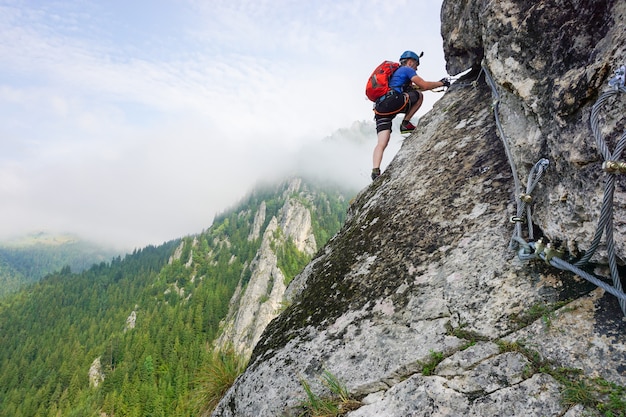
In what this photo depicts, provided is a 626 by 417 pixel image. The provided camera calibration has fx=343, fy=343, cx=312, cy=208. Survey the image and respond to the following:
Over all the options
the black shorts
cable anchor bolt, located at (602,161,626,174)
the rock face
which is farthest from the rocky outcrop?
cable anchor bolt, located at (602,161,626,174)

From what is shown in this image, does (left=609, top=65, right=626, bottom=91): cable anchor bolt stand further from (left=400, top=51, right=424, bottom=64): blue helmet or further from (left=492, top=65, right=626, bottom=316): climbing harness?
(left=400, top=51, right=424, bottom=64): blue helmet

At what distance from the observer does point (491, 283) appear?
351 cm

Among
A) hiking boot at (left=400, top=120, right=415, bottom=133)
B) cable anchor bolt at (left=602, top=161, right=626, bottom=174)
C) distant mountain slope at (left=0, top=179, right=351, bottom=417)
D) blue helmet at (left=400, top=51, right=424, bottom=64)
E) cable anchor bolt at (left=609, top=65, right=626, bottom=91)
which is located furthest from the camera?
distant mountain slope at (left=0, top=179, right=351, bottom=417)

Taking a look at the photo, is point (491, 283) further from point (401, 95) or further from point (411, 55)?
point (411, 55)

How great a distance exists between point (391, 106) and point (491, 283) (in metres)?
5.89

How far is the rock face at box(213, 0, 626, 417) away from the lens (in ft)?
8.77

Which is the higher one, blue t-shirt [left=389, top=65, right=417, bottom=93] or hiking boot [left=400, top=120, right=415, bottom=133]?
blue t-shirt [left=389, top=65, right=417, bottom=93]

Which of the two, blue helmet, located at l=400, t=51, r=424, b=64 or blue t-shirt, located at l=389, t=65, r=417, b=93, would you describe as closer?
blue t-shirt, located at l=389, t=65, r=417, b=93

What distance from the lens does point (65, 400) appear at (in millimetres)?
92125

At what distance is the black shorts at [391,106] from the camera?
27.3 feet

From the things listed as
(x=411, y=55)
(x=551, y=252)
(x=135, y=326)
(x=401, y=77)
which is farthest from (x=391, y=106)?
(x=135, y=326)

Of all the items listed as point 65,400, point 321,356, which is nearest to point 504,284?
point 321,356

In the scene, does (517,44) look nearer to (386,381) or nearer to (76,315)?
(386,381)

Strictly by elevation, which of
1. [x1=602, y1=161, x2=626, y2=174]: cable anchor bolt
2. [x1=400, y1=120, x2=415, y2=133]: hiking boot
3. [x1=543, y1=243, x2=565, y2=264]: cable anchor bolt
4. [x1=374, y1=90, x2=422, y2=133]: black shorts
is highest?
[x1=374, y1=90, x2=422, y2=133]: black shorts
